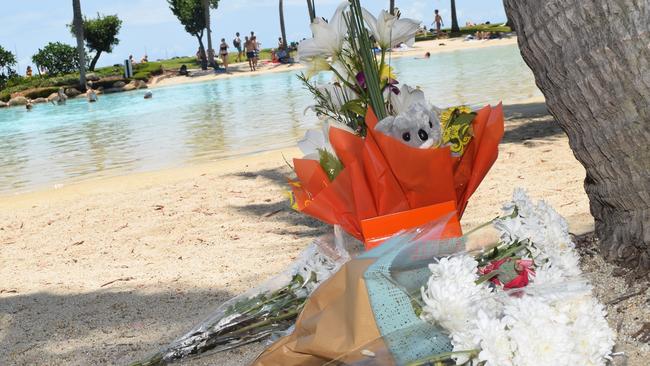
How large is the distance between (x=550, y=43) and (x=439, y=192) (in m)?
0.64

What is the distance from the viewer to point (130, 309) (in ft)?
12.3

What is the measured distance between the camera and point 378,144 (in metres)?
2.27

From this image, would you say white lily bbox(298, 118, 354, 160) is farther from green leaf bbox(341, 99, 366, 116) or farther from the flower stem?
the flower stem

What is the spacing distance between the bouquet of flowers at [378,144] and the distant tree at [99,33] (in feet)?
157

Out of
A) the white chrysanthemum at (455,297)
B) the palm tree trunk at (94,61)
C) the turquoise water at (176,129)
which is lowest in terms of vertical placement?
the turquoise water at (176,129)

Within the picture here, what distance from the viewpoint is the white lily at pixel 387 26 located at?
266 centimetres

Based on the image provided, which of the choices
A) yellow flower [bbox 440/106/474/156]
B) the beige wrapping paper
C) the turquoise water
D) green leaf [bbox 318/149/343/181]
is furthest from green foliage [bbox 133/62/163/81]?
the beige wrapping paper

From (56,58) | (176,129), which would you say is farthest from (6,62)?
(176,129)

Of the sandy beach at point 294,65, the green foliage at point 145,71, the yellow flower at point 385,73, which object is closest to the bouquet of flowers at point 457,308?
the yellow flower at point 385,73

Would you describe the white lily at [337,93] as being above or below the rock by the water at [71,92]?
above

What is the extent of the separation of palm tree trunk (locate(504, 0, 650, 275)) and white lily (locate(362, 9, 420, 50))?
385 mm

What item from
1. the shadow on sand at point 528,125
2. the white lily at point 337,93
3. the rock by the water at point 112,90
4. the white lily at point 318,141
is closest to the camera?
the white lily at point 318,141

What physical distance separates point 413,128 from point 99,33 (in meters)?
49.3

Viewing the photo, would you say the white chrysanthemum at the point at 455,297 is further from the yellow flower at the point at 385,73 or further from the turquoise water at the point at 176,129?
the turquoise water at the point at 176,129
